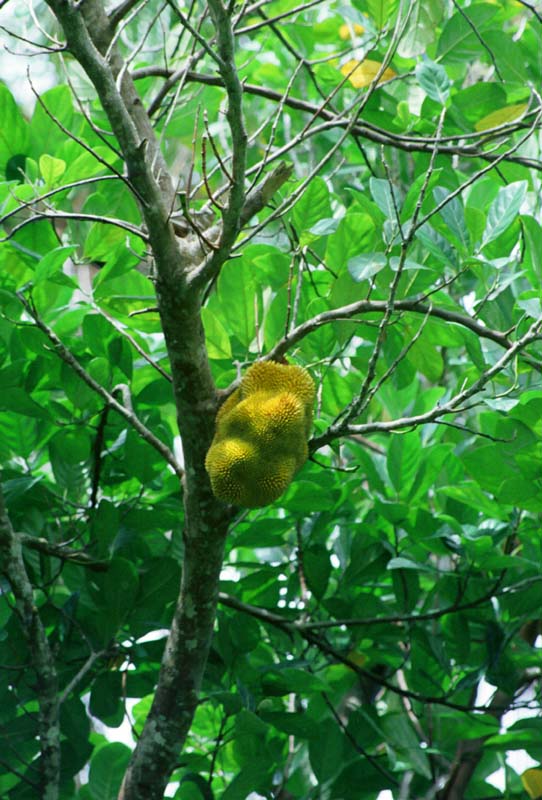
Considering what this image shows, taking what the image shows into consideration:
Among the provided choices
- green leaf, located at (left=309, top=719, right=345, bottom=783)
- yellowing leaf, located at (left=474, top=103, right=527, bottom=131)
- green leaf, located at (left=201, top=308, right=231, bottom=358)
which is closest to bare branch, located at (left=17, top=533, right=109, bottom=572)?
green leaf, located at (left=201, top=308, right=231, bottom=358)

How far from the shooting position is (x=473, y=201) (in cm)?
149

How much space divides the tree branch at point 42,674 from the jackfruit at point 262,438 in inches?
15.7

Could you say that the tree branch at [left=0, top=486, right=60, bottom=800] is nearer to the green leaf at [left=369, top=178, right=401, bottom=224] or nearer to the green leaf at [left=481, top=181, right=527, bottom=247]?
the green leaf at [left=369, top=178, right=401, bottom=224]

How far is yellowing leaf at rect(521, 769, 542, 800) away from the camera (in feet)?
→ 5.91

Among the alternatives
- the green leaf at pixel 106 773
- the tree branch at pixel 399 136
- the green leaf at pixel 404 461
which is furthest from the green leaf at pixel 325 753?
the tree branch at pixel 399 136

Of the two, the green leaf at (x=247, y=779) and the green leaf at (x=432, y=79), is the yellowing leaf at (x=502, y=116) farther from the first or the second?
the green leaf at (x=247, y=779)

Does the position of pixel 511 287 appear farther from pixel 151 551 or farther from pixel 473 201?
pixel 151 551

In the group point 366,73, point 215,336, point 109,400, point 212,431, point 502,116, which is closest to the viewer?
point 212,431

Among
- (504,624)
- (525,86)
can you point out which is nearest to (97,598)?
(504,624)

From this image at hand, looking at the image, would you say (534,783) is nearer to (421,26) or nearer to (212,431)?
(212,431)

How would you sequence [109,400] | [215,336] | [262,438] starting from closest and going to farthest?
1. [262,438]
2. [109,400]
3. [215,336]

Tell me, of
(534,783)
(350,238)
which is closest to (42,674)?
(350,238)

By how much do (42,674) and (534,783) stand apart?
2.95 feet

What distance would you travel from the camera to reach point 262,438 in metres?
1.15
